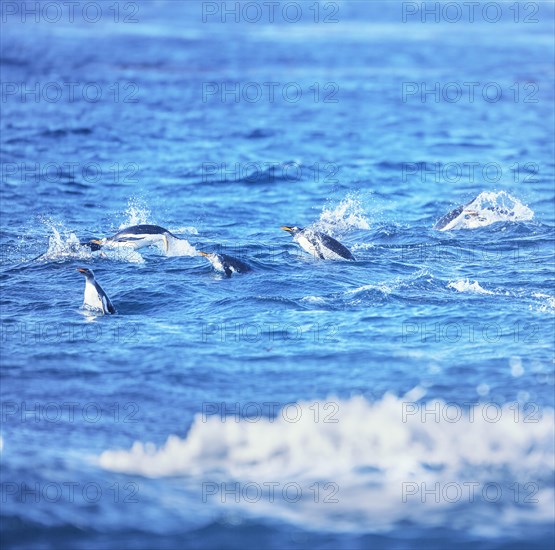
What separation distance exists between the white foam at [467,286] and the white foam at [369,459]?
3.03m

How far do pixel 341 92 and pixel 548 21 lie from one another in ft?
69.0

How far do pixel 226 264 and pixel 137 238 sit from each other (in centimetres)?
130

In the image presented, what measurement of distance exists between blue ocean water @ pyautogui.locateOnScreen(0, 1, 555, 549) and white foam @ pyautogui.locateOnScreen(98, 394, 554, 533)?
2cm

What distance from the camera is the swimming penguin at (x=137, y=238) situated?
1279cm

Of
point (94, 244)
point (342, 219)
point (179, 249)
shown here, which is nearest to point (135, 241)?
point (94, 244)

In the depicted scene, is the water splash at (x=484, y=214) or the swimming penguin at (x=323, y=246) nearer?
the swimming penguin at (x=323, y=246)

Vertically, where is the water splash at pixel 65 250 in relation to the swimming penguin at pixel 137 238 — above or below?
below

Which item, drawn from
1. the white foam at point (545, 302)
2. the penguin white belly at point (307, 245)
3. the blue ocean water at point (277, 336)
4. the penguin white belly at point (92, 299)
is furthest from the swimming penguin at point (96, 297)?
the white foam at point (545, 302)

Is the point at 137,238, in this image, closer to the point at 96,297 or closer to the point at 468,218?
the point at 96,297

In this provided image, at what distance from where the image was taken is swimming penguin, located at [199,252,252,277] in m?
12.3

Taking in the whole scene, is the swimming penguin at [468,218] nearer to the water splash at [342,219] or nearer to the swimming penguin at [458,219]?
the swimming penguin at [458,219]

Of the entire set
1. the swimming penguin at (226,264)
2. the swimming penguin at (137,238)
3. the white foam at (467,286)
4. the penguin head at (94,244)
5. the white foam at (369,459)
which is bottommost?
the white foam at (369,459)

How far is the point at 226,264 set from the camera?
12281 millimetres

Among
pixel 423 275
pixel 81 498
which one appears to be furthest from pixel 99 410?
pixel 423 275
